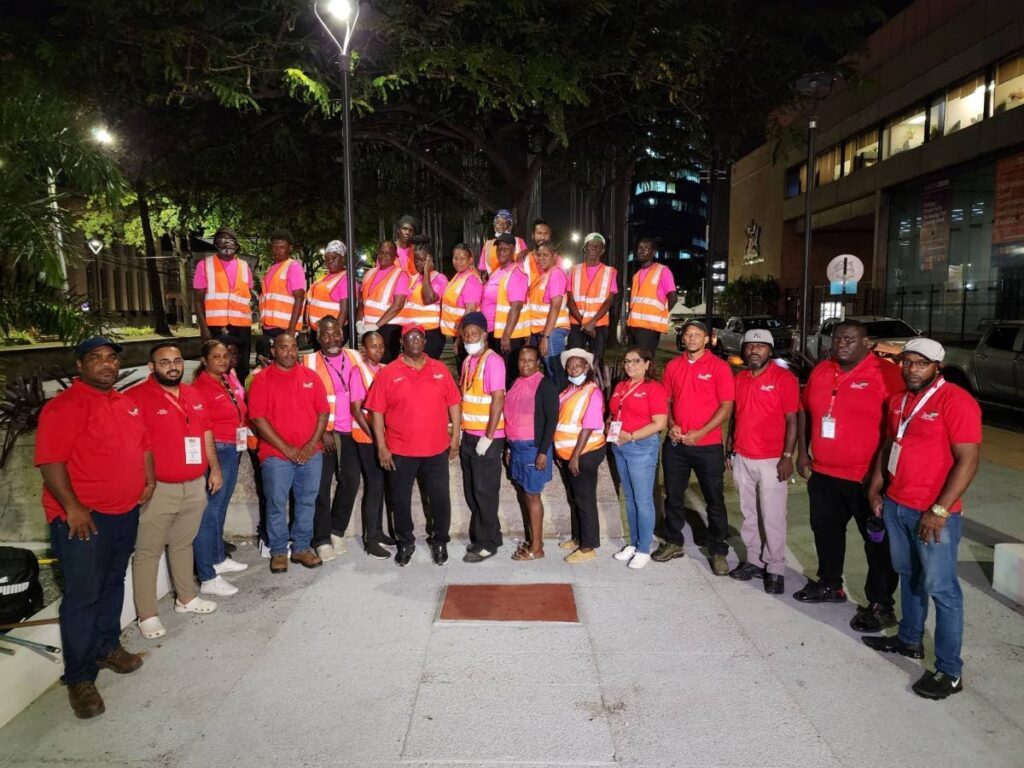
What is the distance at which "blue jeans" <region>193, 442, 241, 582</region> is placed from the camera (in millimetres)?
5238

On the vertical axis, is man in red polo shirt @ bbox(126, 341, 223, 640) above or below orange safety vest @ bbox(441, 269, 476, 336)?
below

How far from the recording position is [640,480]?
18.5 feet

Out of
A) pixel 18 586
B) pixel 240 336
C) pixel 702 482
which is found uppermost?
pixel 240 336

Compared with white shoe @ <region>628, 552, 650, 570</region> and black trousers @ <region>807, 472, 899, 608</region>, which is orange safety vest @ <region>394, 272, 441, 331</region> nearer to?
white shoe @ <region>628, 552, 650, 570</region>

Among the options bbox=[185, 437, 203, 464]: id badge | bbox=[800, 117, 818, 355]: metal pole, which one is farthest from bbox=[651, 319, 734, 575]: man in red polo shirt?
bbox=[800, 117, 818, 355]: metal pole

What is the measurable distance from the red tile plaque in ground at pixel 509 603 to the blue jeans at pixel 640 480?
84 cm

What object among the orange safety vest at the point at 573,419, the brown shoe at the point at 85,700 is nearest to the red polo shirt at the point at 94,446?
the brown shoe at the point at 85,700

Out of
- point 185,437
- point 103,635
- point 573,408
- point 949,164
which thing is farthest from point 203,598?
point 949,164

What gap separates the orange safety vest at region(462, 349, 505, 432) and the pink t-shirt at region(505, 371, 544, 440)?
0.42 feet

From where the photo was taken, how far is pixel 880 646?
167 inches

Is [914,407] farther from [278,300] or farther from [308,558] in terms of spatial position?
[278,300]

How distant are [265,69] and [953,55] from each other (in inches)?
953

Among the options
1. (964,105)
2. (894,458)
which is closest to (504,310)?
(894,458)

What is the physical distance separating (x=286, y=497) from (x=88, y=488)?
1.92 metres
